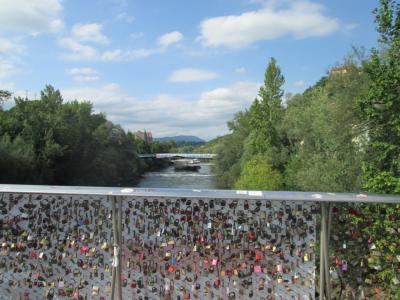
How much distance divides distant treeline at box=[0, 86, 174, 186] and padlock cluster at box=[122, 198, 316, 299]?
3372 centimetres

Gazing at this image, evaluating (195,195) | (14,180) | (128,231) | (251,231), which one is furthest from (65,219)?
(14,180)

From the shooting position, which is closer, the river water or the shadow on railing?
the shadow on railing

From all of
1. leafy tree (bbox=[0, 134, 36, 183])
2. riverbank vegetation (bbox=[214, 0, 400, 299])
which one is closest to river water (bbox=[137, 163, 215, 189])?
riverbank vegetation (bbox=[214, 0, 400, 299])

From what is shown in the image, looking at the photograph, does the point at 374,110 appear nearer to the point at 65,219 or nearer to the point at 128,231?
the point at 128,231

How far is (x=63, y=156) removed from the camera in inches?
1847

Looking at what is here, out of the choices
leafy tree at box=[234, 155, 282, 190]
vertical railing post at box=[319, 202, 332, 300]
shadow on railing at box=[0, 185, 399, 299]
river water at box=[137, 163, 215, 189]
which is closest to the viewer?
vertical railing post at box=[319, 202, 332, 300]

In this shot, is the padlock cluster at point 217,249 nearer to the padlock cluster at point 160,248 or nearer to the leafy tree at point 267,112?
the padlock cluster at point 160,248

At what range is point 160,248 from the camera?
4.79 m

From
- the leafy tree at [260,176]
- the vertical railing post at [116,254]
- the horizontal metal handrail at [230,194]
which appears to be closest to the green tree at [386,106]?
the horizontal metal handrail at [230,194]

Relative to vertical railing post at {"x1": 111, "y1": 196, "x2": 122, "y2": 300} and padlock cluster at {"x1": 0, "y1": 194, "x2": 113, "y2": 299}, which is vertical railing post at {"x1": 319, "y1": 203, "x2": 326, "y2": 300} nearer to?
vertical railing post at {"x1": 111, "y1": 196, "x2": 122, "y2": 300}

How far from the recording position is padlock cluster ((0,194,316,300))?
4637mm

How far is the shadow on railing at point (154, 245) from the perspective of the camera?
462 centimetres

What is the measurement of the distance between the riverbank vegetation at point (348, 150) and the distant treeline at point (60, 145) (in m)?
14.2

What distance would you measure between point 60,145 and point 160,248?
43.9m
